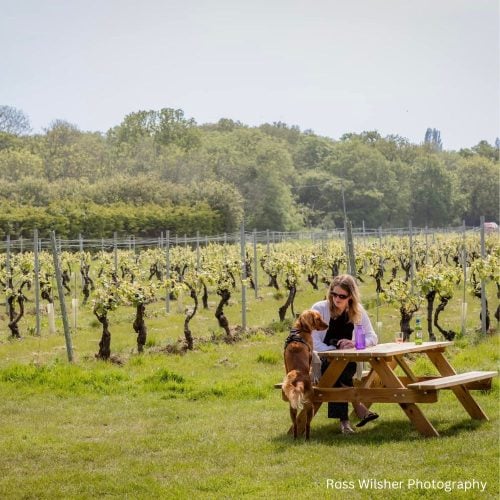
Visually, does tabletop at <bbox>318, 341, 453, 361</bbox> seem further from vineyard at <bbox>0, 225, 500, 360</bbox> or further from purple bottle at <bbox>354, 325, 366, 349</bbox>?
vineyard at <bbox>0, 225, 500, 360</bbox>

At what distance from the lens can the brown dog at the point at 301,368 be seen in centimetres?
752

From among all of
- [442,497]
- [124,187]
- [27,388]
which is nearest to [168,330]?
[27,388]

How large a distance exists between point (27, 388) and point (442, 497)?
6.11 m

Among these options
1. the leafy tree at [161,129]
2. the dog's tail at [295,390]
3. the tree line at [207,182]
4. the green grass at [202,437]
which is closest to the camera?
the green grass at [202,437]

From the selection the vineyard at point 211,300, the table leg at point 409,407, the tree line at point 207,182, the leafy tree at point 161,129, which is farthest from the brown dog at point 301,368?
the leafy tree at point 161,129

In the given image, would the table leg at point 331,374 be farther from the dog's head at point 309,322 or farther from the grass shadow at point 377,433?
the dog's head at point 309,322

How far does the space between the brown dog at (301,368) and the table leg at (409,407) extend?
55 cm

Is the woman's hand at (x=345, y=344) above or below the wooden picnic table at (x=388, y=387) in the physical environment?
above

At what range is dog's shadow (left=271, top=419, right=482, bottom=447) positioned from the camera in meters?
7.69

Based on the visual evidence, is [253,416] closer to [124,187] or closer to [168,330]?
[168,330]

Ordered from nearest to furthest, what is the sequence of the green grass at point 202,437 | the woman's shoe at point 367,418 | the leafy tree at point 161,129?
the green grass at point 202,437 < the woman's shoe at point 367,418 < the leafy tree at point 161,129

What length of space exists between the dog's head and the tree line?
37.4 m

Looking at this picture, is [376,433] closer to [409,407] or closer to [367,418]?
[367,418]

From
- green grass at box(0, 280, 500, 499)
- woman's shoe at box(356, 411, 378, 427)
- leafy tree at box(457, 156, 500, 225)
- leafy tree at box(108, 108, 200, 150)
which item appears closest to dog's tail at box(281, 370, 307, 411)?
green grass at box(0, 280, 500, 499)
